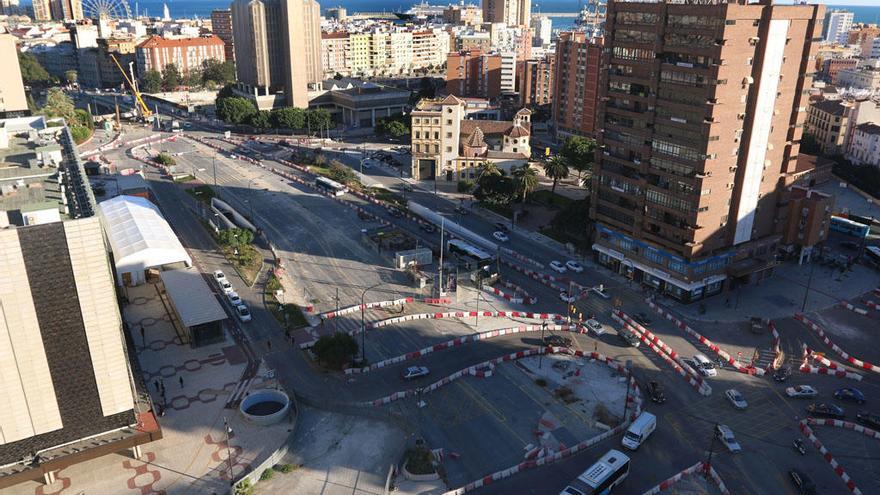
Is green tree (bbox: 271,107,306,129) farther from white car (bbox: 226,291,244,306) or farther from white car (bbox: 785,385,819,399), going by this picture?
white car (bbox: 785,385,819,399)

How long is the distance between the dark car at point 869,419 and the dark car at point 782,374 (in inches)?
270

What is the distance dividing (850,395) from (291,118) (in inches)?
5433

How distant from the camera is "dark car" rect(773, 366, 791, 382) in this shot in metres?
62.2

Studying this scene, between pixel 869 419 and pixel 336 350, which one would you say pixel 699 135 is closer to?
pixel 869 419

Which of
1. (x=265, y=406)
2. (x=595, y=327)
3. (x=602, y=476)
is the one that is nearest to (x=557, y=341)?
(x=595, y=327)

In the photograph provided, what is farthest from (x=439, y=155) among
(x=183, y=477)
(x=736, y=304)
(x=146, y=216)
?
(x=183, y=477)

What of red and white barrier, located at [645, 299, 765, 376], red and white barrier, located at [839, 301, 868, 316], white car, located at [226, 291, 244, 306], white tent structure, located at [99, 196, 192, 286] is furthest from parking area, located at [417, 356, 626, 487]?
white tent structure, located at [99, 196, 192, 286]

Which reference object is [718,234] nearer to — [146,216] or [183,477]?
[183,477]

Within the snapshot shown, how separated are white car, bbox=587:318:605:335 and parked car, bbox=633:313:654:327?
484cm

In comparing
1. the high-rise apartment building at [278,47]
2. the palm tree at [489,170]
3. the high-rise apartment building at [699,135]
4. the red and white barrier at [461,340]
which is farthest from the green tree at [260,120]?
the red and white barrier at [461,340]

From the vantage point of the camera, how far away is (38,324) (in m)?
43.5

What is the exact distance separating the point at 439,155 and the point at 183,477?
282 feet

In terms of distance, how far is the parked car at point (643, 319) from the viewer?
2849 inches

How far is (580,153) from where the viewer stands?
396 ft
